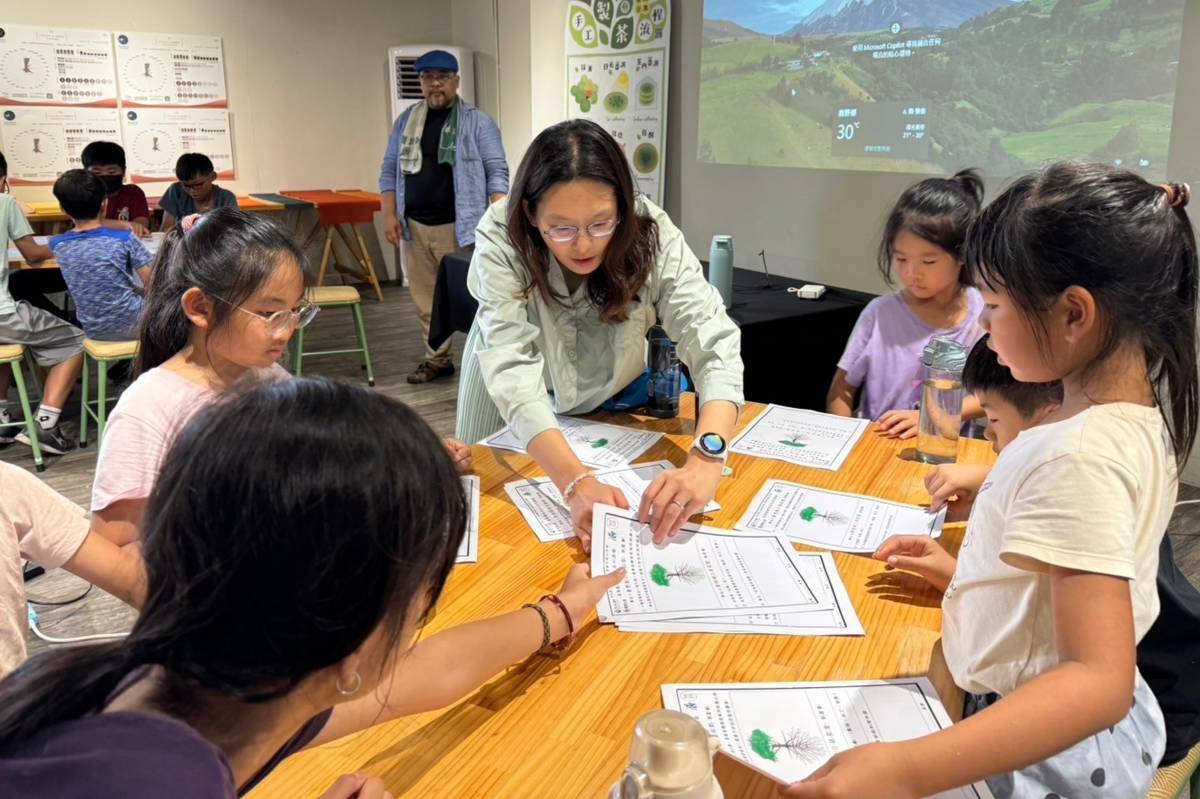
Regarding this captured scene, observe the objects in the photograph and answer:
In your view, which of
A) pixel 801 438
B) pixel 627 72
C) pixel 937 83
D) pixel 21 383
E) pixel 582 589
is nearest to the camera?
pixel 582 589

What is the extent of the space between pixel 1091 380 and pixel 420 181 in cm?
413

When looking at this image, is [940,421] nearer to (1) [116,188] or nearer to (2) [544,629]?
(2) [544,629]

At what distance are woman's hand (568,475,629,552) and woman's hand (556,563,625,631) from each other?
0.34 ft

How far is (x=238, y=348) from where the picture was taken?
1.39 m

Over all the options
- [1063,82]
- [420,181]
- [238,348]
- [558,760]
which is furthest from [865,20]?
[558,760]

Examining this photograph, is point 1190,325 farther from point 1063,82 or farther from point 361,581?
point 1063,82

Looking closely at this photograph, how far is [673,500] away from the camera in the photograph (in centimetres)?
122

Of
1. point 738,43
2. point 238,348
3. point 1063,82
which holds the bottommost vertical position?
point 238,348

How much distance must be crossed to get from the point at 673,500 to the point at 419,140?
3737 mm

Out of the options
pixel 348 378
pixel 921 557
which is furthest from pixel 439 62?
pixel 348 378

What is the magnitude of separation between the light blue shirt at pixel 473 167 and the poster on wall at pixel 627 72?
2.46 feet

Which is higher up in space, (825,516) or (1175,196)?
(1175,196)

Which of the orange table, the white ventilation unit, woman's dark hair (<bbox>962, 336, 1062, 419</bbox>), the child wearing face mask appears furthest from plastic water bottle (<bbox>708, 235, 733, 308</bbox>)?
the white ventilation unit

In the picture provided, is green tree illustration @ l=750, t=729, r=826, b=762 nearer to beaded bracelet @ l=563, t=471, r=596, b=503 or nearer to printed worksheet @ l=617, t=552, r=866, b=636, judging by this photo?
printed worksheet @ l=617, t=552, r=866, b=636
